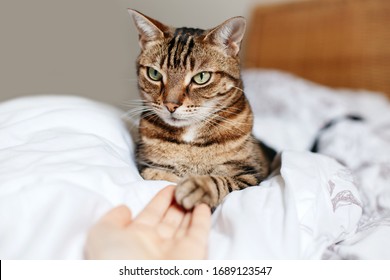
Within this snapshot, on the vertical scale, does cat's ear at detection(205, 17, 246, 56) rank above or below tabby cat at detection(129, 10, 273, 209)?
above

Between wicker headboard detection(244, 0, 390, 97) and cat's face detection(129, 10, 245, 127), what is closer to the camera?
cat's face detection(129, 10, 245, 127)

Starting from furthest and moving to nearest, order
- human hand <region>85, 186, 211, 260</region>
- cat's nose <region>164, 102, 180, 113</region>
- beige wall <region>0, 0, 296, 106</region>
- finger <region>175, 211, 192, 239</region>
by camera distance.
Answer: beige wall <region>0, 0, 296, 106</region> < cat's nose <region>164, 102, 180, 113</region> < finger <region>175, 211, 192, 239</region> < human hand <region>85, 186, 211, 260</region>

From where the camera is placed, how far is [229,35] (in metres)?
1.05

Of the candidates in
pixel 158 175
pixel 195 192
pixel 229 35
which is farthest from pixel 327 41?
pixel 195 192

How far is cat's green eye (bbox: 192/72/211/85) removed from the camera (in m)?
1.04

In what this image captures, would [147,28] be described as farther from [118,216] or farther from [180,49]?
[118,216]

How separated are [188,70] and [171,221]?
442mm

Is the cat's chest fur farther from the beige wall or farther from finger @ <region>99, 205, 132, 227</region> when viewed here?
the beige wall

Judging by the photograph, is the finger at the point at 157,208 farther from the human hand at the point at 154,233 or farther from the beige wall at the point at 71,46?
the beige wall at the point at 71,46

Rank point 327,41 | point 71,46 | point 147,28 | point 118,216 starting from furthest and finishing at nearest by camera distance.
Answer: point 327,41, point 71,46, point 147,28, point 118,216

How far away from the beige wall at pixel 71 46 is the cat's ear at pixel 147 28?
0.71 metres

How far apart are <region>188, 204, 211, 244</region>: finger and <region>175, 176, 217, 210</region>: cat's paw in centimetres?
2

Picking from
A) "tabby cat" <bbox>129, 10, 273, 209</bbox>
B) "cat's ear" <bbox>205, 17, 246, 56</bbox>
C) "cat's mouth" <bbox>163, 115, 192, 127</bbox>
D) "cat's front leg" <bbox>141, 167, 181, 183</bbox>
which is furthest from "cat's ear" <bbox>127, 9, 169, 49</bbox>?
"cat's front leg" <bbox>141, 167, 181, 183</bbox>

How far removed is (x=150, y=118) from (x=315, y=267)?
26.4 inches
